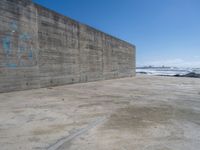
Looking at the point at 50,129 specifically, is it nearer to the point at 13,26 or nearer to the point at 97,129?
the point at 97,129

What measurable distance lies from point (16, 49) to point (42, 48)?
1360 mm

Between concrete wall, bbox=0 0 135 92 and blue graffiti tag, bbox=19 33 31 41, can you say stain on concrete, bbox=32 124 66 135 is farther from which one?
blue graffiti tag, bbox=19 33 31 41

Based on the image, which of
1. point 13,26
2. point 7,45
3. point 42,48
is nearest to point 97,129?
point 7,45

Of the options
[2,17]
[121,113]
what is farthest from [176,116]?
[2,17]

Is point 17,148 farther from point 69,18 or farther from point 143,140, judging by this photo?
point 69,18

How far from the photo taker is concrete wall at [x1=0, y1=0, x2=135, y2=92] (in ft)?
20.2

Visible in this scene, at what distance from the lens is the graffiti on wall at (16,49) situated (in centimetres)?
606

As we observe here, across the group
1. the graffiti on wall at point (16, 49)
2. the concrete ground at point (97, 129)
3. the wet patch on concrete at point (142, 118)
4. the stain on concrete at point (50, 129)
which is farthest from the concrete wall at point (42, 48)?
the wet patch on concrete at point (142, 118)

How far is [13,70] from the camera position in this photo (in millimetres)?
6320

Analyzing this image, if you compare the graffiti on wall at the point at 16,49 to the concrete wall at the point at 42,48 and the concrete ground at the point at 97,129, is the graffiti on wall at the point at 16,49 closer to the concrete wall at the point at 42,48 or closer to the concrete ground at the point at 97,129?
the concrete wall at the point at 42,48

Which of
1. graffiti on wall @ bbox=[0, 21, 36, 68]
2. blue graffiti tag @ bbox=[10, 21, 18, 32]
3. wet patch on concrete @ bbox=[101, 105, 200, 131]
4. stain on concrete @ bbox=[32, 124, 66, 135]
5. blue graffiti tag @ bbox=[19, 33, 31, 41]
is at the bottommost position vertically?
wet patch on concrete @ bbox=[101, 105, 200, 131]

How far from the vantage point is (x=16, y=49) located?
6.45m

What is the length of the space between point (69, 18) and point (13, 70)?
15.3 ft

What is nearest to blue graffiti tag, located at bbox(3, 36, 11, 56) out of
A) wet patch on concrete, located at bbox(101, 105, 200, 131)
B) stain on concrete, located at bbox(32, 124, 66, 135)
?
stain on concrete, located at bbox(32, 124, 66, 135)
